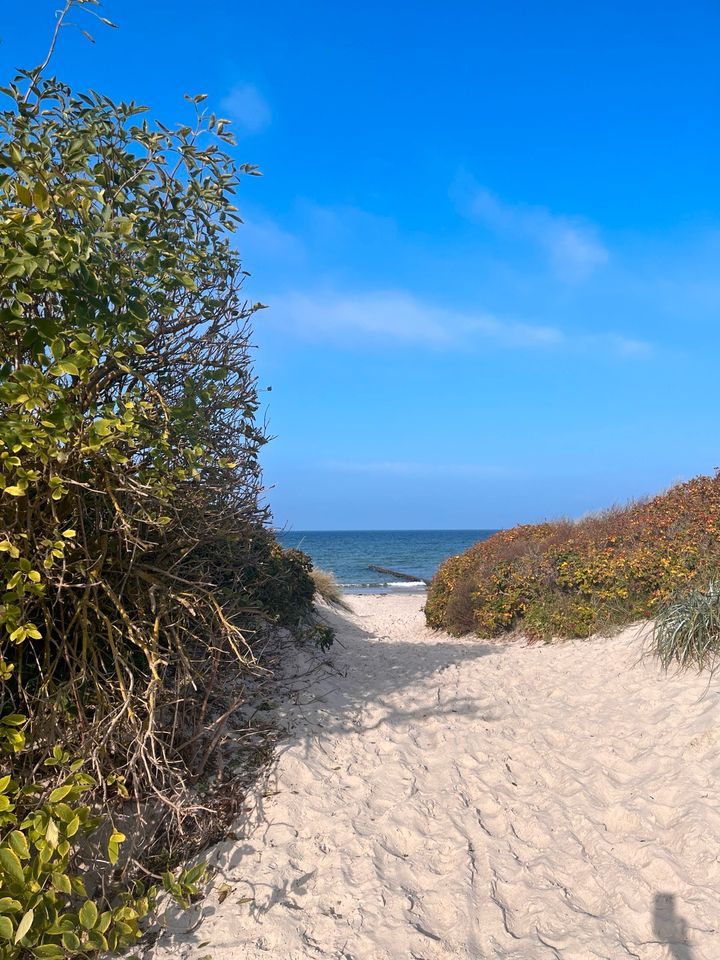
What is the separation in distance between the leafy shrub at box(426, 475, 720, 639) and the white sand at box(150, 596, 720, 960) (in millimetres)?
2425

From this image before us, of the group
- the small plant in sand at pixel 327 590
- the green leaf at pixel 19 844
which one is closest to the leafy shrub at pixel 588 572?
the small plant in sand at pixel 327 590

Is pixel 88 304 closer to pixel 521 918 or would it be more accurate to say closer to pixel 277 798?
pixel 277 798

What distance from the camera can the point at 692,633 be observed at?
7297 millimetres

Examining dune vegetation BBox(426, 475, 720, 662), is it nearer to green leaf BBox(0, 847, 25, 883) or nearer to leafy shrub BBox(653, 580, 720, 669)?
leafy shrub BBox(653, 580, 720, 669)

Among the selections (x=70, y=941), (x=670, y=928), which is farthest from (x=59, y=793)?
(x=670, y=928)

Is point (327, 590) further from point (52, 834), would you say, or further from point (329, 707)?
point (52, 834)

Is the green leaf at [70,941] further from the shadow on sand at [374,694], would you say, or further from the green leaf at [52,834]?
the shadow on sand at [374,694]

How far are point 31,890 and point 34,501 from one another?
203 centimetres

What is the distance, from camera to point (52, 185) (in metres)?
3.96

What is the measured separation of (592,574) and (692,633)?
316 centimetres

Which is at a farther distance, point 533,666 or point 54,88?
point 533,666

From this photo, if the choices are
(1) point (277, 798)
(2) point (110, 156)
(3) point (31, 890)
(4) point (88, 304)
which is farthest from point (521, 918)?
(2) point (110, 156)

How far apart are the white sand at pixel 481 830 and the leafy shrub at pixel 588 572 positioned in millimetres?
2425

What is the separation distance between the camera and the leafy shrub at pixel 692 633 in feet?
23.6
